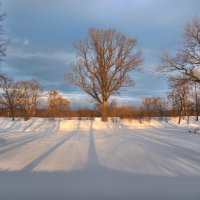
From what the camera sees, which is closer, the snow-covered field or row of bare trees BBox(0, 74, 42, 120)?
the snow-covered field

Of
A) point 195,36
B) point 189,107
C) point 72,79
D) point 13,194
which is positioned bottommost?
point 13,194

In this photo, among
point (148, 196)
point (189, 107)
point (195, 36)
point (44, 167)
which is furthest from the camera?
point (189, 107)

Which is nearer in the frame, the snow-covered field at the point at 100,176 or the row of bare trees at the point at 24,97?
the snow-covered field at the point at 100,176

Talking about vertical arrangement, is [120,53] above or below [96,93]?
above

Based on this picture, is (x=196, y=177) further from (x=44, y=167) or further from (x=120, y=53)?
(x=120, y=53)

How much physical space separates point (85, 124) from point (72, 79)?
7118 mm

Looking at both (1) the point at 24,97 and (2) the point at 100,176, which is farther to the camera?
(1) the point at 24,97

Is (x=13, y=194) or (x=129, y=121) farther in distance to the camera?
(x=129, y=121)

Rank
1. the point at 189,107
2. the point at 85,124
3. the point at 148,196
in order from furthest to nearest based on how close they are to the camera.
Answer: the point at 189,107
the point at 85,124
the point at 148,196

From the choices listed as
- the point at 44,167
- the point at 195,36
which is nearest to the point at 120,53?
the point at 195,36

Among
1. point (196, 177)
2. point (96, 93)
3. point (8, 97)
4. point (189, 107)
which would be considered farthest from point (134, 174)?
point (8, 97)

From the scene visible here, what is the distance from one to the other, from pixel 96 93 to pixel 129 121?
687 cm

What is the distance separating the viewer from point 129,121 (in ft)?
138

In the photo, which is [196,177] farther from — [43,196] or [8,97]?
[8,97]
